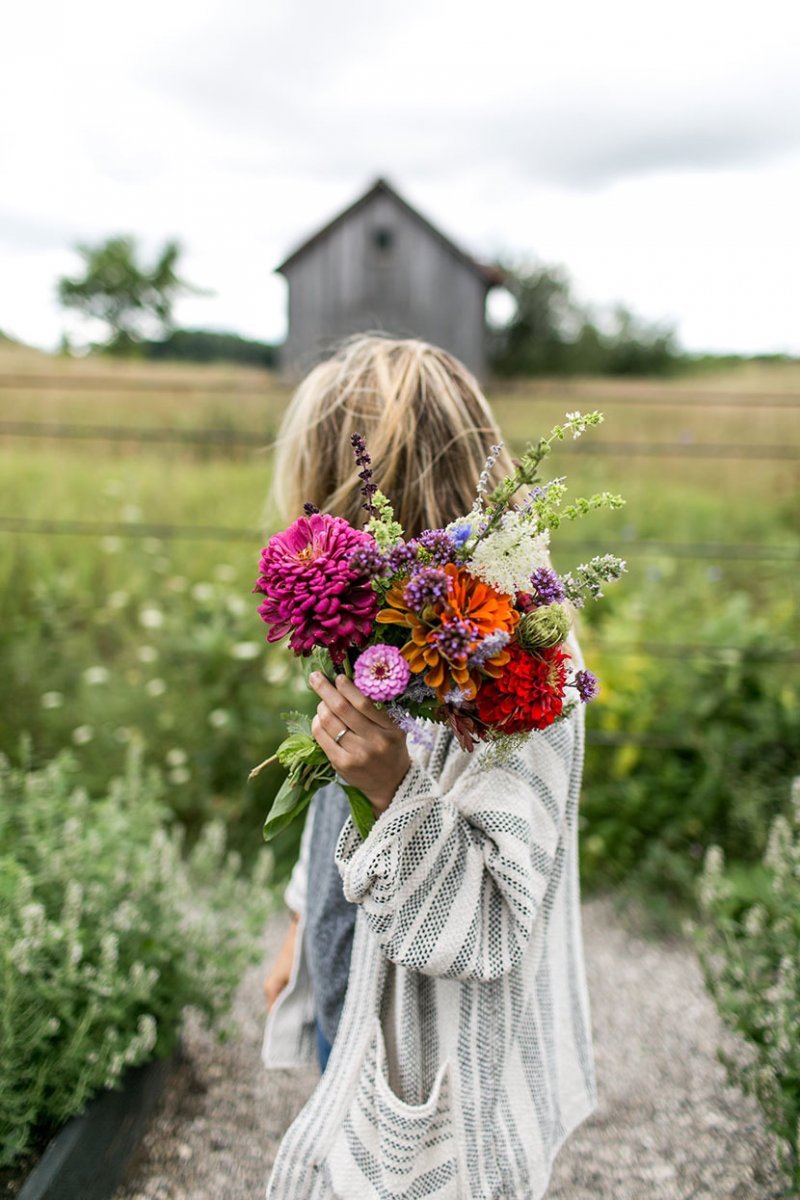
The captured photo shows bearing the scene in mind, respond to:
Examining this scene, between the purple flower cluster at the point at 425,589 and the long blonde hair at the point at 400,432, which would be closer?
the purple flower cluster at the point at 425,589

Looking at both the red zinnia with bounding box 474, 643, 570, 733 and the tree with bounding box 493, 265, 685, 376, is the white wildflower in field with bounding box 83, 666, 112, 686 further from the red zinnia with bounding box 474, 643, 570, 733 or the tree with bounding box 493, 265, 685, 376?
the tree with bounding box 493, 265, 685, 376

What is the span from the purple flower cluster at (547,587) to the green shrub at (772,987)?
1.23m

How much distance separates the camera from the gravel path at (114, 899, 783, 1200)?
182cm

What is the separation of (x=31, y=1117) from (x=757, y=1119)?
1.56m

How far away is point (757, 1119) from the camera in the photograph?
6.73 feet

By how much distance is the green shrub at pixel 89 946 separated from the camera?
5.17ft

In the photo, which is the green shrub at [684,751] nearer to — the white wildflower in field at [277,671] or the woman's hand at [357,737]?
the white wildflower in field at [277,671]

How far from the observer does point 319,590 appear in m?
0.83

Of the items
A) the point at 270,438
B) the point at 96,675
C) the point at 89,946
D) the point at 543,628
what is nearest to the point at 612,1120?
A: the point at 89,946

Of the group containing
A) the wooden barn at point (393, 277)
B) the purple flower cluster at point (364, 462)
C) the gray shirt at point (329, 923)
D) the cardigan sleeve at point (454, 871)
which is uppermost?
the wooden barn at point (393, 277)

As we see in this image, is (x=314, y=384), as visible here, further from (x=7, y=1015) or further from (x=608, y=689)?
(x=608, y=689)

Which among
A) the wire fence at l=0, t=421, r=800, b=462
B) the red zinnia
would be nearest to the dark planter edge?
the red zinnia

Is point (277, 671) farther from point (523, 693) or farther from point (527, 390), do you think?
point (523, 693)

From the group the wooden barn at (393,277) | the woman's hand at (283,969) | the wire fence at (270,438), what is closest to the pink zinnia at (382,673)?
the woman's hand at (283,969)
